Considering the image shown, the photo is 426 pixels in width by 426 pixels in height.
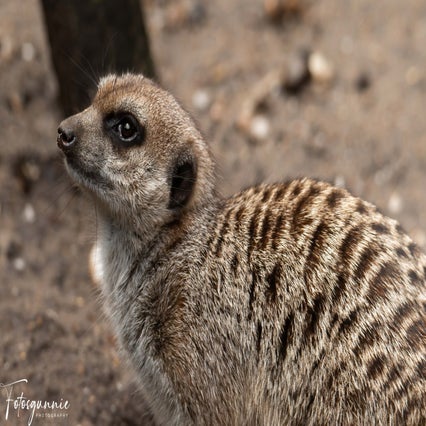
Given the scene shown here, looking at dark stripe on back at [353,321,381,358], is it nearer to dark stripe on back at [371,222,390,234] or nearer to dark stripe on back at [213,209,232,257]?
dark stripe on back at [371,222,390,234]

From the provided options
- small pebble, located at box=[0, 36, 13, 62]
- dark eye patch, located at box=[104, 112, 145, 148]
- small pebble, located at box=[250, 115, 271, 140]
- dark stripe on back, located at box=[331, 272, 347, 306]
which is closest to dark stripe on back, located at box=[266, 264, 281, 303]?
dark stripe on back, located at box=[331, 272, 347, 306]

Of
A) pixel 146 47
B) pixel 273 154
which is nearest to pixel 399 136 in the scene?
pixel 273 154

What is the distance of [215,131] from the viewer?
5027mm

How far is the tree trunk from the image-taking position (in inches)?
158

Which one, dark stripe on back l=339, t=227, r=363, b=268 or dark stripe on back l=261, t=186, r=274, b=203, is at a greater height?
dark stripe on back l=261, t=186, r=274, b=203

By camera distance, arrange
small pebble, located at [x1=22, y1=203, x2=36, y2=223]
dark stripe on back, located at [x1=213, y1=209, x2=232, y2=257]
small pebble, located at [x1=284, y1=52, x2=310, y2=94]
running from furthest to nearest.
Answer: small pebble, located at [x1=284, y1=52, x2=310, y2=94]
small pebble, located at [x1=22, y1=203, x2=36, y2=223]
dark stripe on back, located at [x1=213, y1=209, x2=232, y2=257]

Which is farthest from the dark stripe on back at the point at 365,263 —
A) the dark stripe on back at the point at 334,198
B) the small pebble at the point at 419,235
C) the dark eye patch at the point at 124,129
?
the small pebble at the point at 419,235

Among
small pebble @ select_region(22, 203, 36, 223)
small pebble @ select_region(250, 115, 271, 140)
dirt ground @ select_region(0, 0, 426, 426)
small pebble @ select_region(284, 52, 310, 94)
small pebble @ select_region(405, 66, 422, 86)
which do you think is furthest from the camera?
small pebble @ select_region(405, 66, 422, 86)

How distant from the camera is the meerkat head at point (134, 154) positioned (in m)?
2.94

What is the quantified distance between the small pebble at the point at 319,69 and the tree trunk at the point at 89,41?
1.33m

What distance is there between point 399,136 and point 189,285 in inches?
98.5

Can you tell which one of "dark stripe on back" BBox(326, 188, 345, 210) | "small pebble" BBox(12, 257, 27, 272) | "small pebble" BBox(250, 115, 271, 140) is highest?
"small pebble" BBox(250, 115, 271, 140)

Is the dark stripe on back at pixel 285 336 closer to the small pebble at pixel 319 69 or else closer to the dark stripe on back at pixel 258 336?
the dark stripe on back at pixel 258 336

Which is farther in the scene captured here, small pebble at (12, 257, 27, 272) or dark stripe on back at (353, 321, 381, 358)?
small pebble at (12, 257, 27, 272)
